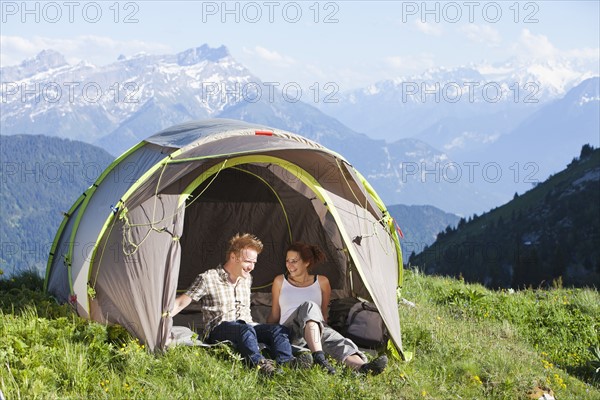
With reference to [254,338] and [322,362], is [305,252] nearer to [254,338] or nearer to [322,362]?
[254,338]

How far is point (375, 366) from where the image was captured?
8500mm

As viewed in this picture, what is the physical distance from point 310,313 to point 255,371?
1.30 metres

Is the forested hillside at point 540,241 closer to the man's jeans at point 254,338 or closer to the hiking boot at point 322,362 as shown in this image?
the man's jeans at point 254,338

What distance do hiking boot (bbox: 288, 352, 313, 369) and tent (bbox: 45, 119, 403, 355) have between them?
53.4 inches

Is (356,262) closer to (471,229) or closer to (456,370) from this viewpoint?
(456,370)

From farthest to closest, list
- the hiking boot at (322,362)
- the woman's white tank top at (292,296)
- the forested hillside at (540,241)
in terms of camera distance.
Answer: the forested hillside at (540,241) → the woman's white tank top at (292,296) → the hiking boot at (322,362)

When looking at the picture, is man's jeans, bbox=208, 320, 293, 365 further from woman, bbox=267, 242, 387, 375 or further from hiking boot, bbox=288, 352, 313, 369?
woman, bbox=267, 242, 387, 375

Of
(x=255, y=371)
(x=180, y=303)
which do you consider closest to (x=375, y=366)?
(x=255, y=371)

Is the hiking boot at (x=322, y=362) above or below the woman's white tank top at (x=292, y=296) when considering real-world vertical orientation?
below

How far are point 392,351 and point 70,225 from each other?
17.6 ft

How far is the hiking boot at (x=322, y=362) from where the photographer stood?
27.7 feet

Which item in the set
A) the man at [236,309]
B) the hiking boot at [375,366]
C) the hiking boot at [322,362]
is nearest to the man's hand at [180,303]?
the man at [236,309]

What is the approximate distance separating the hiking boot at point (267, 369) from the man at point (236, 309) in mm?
64

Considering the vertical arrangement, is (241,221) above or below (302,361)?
above
